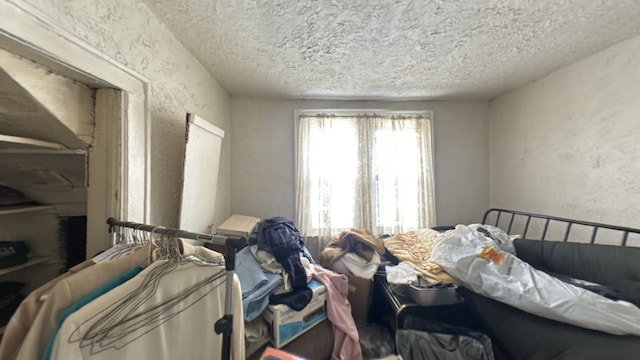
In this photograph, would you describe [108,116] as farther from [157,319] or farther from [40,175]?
[157,319]

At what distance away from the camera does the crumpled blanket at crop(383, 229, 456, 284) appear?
1.61 metres

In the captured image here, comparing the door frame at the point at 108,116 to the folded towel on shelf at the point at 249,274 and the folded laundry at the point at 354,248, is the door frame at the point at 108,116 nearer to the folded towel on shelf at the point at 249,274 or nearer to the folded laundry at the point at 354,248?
the folded towel on shelf at the point at 249,274

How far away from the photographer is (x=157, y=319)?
0.77 meters

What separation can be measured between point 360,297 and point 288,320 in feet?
2.46

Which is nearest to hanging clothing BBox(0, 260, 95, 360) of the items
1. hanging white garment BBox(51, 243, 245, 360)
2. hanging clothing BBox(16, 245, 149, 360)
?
hanging clothing BBox(16, 245, 149, 360)

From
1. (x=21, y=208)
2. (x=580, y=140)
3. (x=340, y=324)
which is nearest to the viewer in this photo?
(x=21, y=208)

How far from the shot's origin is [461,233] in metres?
1.82

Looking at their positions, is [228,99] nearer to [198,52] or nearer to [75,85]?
[198,52]

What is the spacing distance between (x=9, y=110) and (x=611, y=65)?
11.1 ft

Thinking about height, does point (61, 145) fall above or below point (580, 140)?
below

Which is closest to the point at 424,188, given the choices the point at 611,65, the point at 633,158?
the point at 633,158

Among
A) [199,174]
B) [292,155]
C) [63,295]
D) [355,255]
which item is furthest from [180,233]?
[292,155]

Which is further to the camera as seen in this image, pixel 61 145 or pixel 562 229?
pixel 562 229

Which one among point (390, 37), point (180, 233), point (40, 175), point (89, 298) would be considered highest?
point (390, 37)
